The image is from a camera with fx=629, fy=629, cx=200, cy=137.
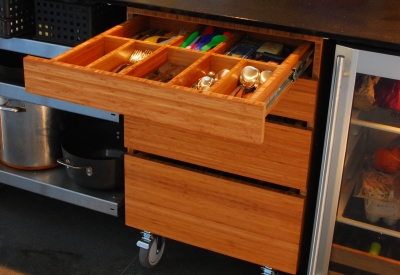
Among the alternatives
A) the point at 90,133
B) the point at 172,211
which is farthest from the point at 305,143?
the point at 90,133

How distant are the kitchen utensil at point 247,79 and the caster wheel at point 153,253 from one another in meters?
0.79

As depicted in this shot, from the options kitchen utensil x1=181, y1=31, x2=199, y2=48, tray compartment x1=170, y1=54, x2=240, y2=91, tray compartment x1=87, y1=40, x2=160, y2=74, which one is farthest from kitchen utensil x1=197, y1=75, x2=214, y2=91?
kitchen utensil x1=181, y1=31, x2=199, y2=48

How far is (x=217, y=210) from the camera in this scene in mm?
2000

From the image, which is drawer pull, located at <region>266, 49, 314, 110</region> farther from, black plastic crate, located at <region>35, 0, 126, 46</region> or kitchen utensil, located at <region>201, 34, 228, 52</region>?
black plastic crate, located at <region>35, 0, 126, 46</region>

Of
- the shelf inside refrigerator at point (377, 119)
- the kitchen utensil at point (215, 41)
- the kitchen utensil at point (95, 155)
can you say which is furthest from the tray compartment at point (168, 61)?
the kitchen utensil at point (95, 155)

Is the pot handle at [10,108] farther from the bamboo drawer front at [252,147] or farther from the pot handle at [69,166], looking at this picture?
the bamboo drawer front at [252,147]

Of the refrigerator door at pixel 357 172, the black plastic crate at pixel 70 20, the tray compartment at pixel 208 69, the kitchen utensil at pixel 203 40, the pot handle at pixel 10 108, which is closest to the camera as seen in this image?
the tray compartment at pixel 208 69

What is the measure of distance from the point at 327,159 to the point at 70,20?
960mm

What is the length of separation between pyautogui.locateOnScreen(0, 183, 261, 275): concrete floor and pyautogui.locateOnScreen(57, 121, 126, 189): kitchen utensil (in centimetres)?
26

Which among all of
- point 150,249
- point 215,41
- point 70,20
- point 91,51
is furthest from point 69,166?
point 215,41

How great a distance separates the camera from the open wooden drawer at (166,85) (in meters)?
1.42

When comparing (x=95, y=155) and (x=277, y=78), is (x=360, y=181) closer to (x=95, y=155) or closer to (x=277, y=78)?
(x=277, y=78)

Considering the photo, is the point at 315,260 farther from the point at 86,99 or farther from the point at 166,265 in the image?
the point at 86,99

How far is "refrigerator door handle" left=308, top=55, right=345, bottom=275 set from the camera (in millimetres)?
1648
